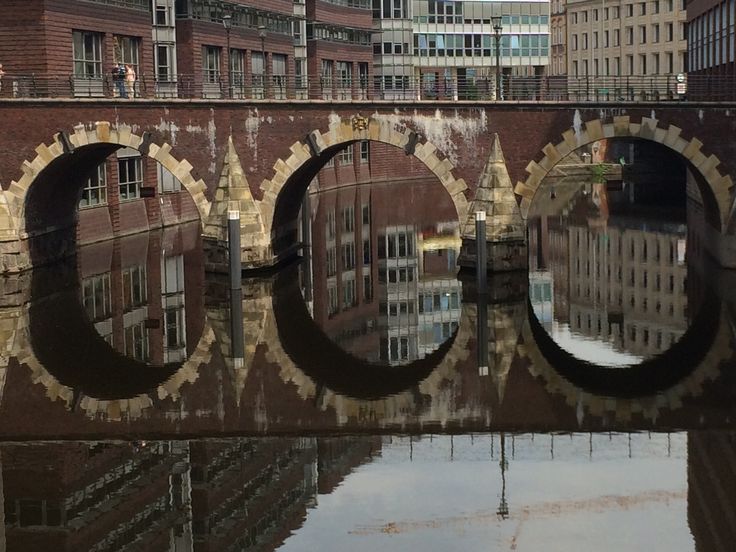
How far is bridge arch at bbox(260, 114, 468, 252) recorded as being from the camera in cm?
5519

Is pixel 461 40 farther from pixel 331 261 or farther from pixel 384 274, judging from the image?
pixel 384 274

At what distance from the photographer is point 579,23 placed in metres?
150

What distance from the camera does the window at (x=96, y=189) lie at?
64.9 m

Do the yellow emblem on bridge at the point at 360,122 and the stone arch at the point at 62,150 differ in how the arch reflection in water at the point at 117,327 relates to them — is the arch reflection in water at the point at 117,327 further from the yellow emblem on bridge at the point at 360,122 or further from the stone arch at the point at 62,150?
the yellow emblem on bridge at the point at 360,122

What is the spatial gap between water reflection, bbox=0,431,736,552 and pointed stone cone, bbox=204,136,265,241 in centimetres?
2537

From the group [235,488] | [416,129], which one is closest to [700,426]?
[235,488]

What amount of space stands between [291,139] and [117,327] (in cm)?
1304

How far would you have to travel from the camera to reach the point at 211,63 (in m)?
78.2

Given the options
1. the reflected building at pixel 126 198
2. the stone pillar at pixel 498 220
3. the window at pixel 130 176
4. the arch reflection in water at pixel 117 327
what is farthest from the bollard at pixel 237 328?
the window at pixel 130 176

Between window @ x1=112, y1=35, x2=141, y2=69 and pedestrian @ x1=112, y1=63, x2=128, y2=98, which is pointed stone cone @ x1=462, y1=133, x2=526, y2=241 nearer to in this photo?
pedestrian @ x1=112, y1=63, x2=128, y2=98

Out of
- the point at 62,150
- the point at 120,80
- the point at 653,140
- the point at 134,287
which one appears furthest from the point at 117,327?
the point at 653,140

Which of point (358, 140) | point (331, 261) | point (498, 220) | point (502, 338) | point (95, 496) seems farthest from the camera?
point (331, 261)

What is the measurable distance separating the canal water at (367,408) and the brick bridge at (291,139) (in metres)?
2.78

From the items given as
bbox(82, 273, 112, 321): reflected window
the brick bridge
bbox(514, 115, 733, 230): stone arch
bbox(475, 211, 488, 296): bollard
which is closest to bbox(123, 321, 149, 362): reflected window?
bbox(82, 273, 112, 321): reflected window
